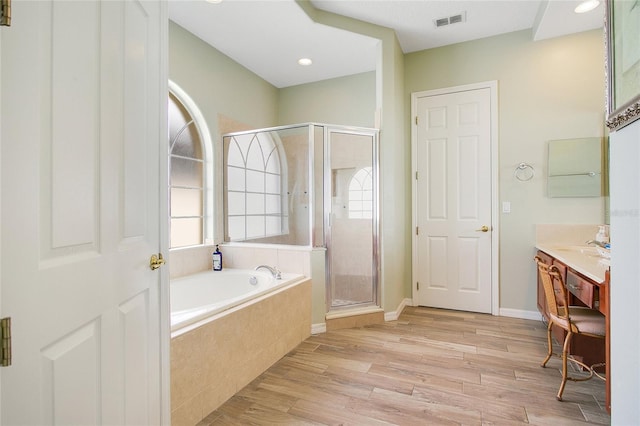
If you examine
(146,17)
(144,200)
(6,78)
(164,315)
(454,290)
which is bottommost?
(454,290)

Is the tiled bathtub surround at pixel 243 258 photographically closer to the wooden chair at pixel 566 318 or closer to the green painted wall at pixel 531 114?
the wooden chair at pixel 566 318

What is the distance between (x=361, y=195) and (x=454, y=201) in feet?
3.51

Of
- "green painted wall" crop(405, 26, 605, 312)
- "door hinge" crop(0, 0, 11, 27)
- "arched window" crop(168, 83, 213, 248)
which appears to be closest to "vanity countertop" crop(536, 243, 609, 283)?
"green painted wall" crop(405, 26, 605, 312)

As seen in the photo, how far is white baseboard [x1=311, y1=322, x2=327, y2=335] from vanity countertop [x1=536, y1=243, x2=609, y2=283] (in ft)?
6.29

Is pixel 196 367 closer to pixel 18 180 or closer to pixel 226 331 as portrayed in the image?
pixel 226 331

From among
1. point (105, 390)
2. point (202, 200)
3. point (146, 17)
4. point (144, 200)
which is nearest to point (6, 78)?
point (144, 200)

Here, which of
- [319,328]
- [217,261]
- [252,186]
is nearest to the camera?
[319,328]

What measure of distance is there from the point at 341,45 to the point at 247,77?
3.91 ft

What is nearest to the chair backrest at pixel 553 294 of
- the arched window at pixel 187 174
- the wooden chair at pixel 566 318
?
the wooden chair at pixel 566 318

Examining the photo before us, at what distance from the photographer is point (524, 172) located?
10.7 feet

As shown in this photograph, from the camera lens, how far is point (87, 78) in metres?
0.91

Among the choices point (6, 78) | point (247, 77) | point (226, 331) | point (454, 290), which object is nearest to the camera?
point (6, 78)

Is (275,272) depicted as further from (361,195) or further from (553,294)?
(553,294)

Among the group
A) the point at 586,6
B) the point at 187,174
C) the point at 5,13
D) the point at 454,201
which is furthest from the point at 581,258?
the point at 187,174
